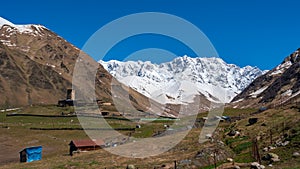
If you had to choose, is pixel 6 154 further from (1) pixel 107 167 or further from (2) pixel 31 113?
(2) pixel 31 113

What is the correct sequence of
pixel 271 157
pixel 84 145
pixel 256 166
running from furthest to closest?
pixel 84 145, pixel 271 157, pixel 256 166

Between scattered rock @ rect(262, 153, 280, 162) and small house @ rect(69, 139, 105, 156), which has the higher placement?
small house @ rect(69, 139, 105, 156)

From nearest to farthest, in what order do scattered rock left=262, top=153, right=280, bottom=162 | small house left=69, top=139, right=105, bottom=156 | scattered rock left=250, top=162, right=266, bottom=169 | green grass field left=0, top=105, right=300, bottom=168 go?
scattered rock left=250, top=162, right=266, bottom=169 < scattered rock left=262, top=153, right=280, bottom=162 < green grass field left=0, top=105, right=300, bottom=168 < small house left=69, top=139, right=105, bottom=156

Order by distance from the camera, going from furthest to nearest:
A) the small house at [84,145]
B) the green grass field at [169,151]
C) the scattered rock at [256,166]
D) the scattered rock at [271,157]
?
1. the small house at [84,145]
2. the green grass field at [169,151]
3. the scattered rock at [271,157]
4. the scattered rock at [256,166]

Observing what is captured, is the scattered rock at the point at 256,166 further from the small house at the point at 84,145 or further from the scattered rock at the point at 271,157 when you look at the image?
the small house at the point at 84,145

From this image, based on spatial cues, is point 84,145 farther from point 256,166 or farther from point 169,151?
point 256,166

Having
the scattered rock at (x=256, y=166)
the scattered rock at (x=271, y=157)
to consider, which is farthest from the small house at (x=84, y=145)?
the scattered rock at (x=256, y=166)

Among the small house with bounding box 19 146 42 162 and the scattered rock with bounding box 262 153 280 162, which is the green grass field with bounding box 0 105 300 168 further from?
the small house with bounding box 19 146 42 162

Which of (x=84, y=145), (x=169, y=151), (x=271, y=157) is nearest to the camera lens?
(x=271, y=157)

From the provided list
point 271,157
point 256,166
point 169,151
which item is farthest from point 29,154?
point 256,166

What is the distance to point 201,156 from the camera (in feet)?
143

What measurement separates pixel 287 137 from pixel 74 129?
263 feet

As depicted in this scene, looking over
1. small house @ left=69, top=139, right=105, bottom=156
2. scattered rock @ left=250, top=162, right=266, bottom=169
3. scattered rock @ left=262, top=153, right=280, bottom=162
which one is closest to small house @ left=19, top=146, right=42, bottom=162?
small house @ left=69, top=139, right=105, bottom=156

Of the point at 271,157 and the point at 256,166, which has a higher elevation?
the point at 271,157
